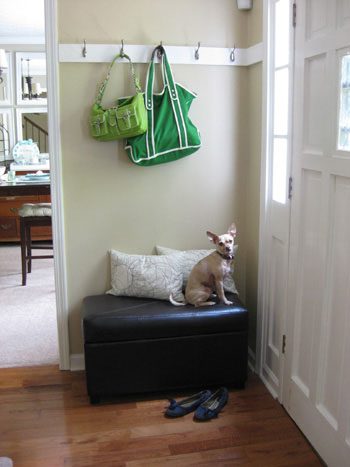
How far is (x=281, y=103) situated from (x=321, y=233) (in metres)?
0.80

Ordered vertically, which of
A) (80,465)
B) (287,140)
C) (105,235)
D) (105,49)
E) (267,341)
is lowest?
(80,465)

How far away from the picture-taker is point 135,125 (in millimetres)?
2727

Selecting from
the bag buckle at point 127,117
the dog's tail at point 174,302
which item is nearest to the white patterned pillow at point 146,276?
the dog's tail at point 174,302

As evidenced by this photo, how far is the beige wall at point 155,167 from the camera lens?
9.44 feet

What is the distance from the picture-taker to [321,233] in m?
2.20

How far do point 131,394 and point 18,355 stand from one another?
91cm

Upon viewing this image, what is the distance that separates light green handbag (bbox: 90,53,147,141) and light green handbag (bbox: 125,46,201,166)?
0.09 metres

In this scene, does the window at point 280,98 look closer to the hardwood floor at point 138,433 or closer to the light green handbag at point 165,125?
the light green handbag at point 165,125

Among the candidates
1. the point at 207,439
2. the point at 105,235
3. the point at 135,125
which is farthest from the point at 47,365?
the point at 135,125

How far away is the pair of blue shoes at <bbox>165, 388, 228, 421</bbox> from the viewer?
261cm

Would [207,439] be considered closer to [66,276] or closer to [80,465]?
[80,465]

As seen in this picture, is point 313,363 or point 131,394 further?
point 131,394

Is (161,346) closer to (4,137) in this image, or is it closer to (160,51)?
(160,51)

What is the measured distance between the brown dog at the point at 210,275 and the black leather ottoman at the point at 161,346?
0.05 metres
